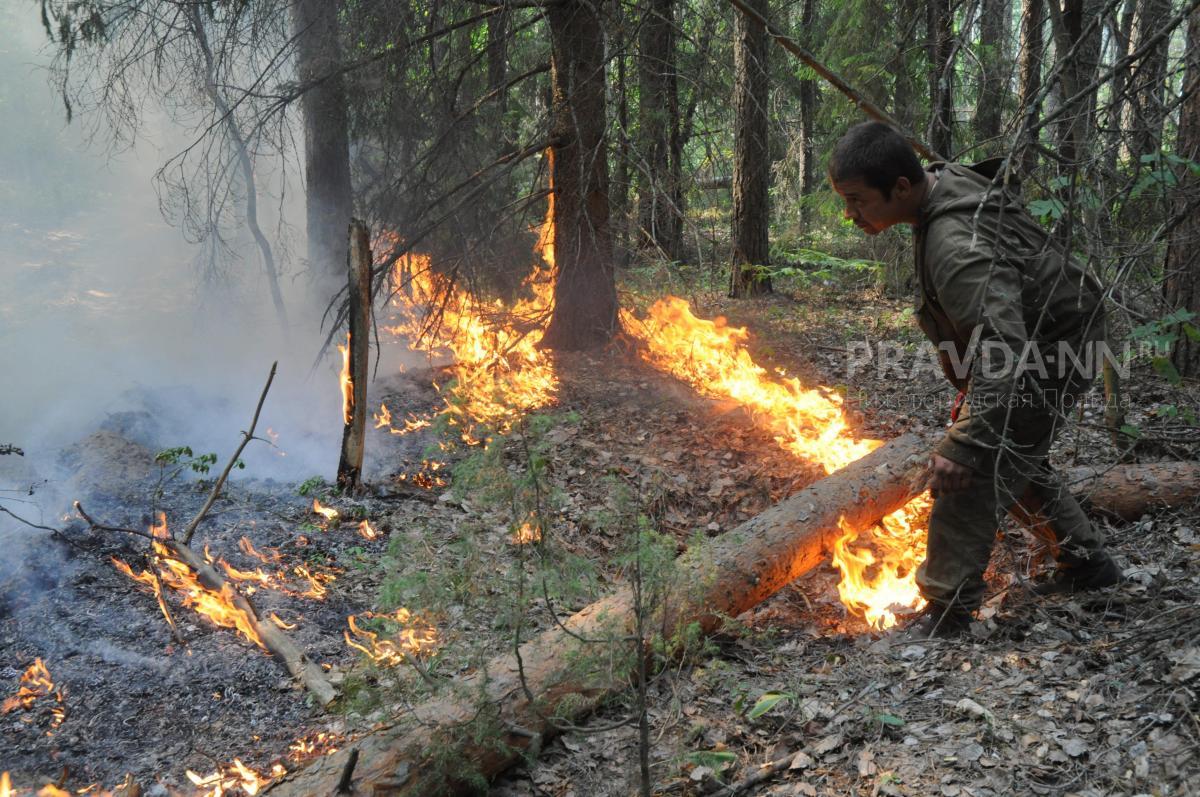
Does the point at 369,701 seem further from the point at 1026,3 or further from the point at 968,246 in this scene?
the point at 1026,3

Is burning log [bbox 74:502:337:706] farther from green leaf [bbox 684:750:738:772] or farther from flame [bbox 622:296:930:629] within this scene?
flame [bbox 622:296:930:629]

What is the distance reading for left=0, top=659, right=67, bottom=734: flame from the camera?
368 centimetres

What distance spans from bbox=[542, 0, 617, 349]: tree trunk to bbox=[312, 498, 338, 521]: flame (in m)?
3.09

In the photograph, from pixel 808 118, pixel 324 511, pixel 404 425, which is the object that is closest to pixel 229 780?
pixel 324 511

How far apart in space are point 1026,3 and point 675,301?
5.03 metres

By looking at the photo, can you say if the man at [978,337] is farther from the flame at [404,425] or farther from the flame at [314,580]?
the flame at [404,425]

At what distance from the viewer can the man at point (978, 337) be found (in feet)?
10.6

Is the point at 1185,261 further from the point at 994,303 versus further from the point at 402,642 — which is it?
the point at 402,642

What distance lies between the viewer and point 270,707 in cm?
383

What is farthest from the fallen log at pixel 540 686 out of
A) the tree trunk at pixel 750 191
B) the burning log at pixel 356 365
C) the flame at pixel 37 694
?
the tree trunk at pixel 750 191

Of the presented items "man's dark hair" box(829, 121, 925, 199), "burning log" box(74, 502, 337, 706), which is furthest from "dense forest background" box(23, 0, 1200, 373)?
"burning log" box(74, 502, 337, 706)

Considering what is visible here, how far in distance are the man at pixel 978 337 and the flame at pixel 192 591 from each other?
11.8 ft

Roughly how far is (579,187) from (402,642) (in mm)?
5135

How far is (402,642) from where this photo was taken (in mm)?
3670
